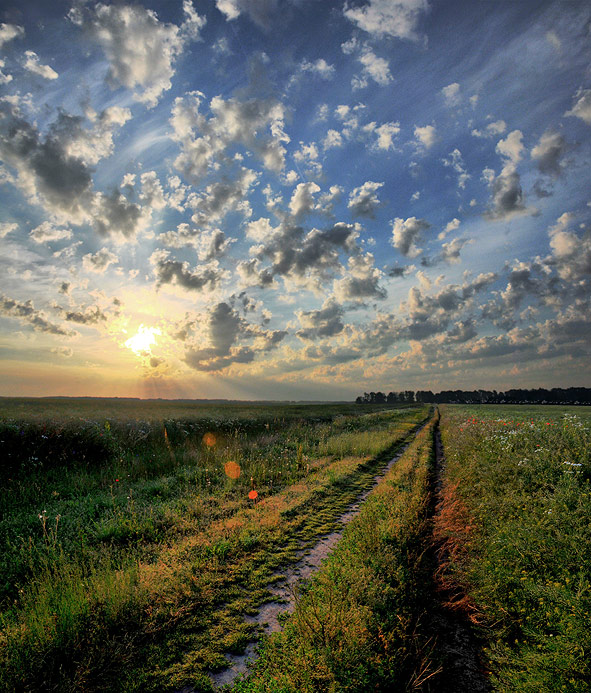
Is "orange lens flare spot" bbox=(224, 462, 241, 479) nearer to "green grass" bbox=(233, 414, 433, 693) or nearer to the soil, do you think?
"green grass" bbox=(233, 414, 433, 693)

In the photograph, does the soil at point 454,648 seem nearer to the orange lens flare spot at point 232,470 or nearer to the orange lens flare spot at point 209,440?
the orange lens flare spot at point 232,470

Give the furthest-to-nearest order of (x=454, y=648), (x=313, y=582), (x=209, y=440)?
(x=209, y=440)
(x=313, y=582)
(x=454, y=648)

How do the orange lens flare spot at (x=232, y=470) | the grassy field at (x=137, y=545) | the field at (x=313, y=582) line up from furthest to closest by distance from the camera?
the orange lens flare spot at (x=232, y=470) < the grassy field at (x=137, y=545) < the field at (x=313, y=582)

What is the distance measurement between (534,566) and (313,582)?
360 centimetres

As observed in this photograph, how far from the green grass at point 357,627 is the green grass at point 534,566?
3.35ft

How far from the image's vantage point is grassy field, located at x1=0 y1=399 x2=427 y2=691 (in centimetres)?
438

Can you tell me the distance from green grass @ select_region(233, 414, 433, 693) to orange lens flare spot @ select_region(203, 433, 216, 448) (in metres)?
13.3

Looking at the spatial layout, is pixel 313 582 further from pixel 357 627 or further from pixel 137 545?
pixel 137 545

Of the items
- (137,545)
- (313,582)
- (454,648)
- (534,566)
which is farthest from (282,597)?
(534,566)

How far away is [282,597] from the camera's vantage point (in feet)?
19.0

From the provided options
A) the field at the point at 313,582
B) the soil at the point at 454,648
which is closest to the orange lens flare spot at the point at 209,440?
the field at the point at 313,582

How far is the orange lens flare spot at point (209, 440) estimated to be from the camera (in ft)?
64.2

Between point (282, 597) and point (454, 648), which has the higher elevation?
point (282, 597)

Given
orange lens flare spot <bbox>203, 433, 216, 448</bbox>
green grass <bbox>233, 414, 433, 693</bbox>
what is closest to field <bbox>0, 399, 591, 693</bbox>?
green grass <bbox>233, 414, 433, 693</bbox>
